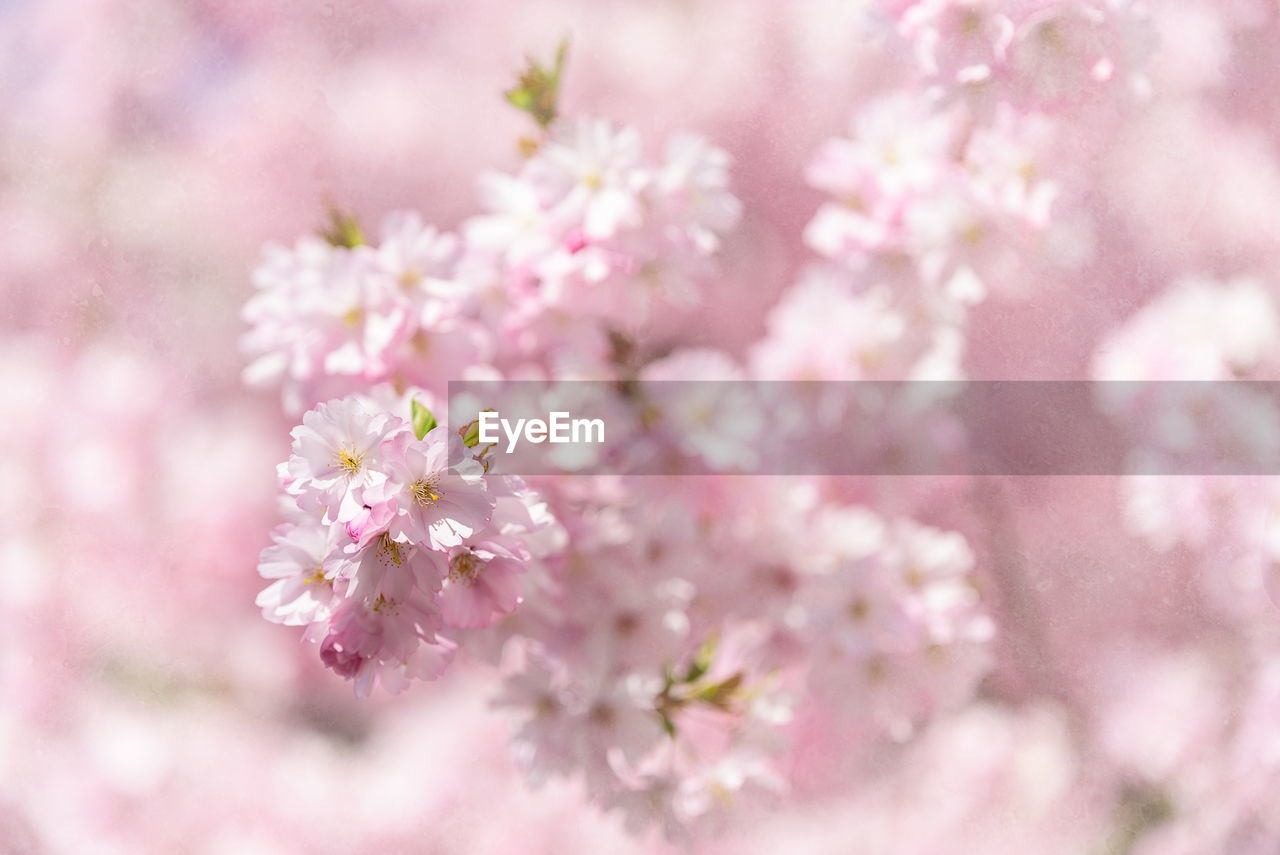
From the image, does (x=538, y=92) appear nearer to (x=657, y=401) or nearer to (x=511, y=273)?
(x=511, y=273)

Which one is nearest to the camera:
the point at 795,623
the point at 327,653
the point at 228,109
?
the point at 327,653

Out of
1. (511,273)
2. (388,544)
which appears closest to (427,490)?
(388,544)

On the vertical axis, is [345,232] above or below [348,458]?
above

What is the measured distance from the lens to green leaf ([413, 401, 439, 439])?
457 millimetres

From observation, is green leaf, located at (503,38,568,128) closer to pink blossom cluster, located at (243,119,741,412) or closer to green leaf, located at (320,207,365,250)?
pink blossom cluster, located at (243,119,741,412)

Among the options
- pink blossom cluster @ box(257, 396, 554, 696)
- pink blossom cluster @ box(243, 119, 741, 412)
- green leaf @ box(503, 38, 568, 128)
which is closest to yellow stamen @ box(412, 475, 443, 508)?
pink blossom cluster @ box(257, 396, 554, 696)

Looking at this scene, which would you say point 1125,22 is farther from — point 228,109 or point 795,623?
point 228,109

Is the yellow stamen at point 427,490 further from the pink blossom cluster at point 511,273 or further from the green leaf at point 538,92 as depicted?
the green leaf at point 538,92

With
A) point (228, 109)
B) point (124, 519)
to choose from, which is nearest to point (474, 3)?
point (228, 109)

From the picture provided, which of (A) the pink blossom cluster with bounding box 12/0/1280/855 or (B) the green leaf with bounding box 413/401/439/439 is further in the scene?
(A) the pink blossom cluster with bounding box 12/0/1280/855

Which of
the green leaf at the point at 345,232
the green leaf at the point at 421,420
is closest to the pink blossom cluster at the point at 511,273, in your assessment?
the green leaf at the point at 345,232

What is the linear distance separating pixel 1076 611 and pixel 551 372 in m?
0.51

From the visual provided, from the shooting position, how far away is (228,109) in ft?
2.89

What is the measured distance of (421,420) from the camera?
0.47m
